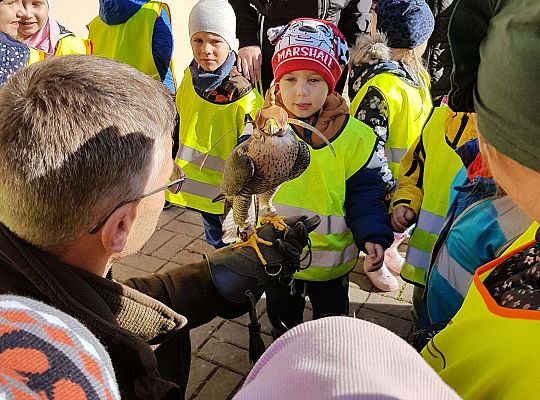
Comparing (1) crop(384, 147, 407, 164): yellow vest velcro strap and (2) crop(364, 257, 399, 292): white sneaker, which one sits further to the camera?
(2) crop(364, 257, 399, 292): white sneaker

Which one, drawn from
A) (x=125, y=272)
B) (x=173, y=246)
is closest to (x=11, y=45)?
(x=125, y=272)

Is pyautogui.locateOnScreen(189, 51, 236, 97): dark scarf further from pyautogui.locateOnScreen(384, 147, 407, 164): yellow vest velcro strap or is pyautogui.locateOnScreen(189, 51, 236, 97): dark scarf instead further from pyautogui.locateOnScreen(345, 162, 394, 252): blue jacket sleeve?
pyautogui.locateOnScreen(345, 162, 394, 252): blue jacket sleeve

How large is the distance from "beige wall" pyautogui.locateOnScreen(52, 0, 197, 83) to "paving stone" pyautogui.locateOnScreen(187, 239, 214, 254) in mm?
3596

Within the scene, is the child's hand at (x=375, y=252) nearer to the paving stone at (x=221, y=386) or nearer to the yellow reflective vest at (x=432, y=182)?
the yellow reflective vest at (x=432, y=182)

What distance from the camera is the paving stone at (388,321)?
125 inches

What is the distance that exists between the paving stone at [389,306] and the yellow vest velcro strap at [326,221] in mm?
1158

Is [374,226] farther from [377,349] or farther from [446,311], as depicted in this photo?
[377,349]

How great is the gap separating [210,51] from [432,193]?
1.91 meters

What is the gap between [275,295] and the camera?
9.04 feet

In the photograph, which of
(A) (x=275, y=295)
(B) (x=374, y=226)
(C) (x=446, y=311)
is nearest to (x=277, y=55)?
(B) (x=374, y=226)

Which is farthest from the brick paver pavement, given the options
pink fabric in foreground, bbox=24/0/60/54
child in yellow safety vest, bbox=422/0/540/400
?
child in yellow safety vest, bbox=422/0/540/400

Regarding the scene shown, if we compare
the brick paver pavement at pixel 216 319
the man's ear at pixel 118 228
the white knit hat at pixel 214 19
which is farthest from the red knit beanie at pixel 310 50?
the brick paver pavement at pixel 216 319

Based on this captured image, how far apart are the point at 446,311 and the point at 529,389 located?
1.07 m

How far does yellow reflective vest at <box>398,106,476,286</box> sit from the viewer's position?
239 centimetres
